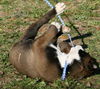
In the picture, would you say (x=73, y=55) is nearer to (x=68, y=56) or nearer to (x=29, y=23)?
(x=68, y=56)

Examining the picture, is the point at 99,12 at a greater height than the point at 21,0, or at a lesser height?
lesser

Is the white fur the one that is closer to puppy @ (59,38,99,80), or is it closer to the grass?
puppy @ (59,38,99,80)

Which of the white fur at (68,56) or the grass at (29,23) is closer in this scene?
the white fur at (68,56)

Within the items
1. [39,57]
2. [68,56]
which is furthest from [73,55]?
[39,57]

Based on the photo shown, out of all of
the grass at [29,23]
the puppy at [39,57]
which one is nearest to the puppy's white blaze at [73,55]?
the puppy at [39,57]

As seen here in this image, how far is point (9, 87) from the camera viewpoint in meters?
6.55

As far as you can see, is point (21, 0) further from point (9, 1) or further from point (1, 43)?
point (1, 43)

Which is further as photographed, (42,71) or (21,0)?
(21,0)

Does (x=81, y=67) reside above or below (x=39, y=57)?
below

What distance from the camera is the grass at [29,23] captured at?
21.4ft

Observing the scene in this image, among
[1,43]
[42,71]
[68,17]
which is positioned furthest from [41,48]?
[68,17]

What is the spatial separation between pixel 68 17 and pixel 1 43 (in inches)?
86.7

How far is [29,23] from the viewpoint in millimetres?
9602

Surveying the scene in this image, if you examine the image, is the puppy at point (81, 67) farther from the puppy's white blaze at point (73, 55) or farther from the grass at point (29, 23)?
the grass at point (29, 23)
